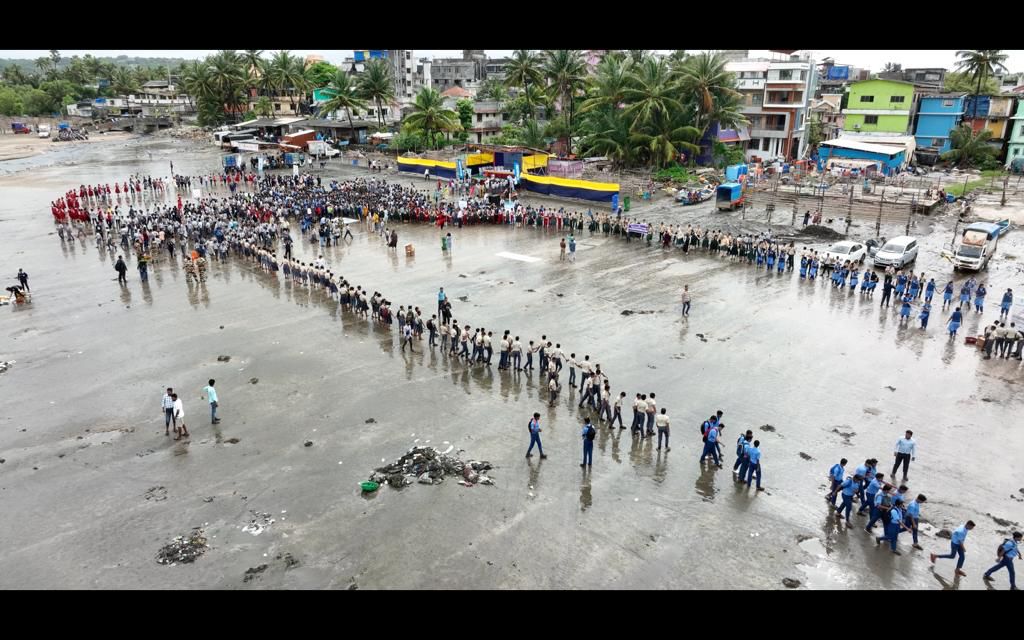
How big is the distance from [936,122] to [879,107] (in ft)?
19.2

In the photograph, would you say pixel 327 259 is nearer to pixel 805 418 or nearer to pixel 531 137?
pixel 805 418

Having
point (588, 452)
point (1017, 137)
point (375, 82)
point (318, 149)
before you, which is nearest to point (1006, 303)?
point (588, 452)

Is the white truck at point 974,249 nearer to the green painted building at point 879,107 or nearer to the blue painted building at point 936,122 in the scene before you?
the blue painted building at point 936,122

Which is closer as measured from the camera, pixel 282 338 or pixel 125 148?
pixel 282 338

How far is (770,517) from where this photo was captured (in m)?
11.5

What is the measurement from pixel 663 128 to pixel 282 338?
3753cm

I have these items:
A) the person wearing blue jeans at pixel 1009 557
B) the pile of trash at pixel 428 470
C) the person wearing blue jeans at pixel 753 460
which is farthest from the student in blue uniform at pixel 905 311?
the pile of trash at pixel 428 470

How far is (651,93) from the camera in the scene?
1882 inches

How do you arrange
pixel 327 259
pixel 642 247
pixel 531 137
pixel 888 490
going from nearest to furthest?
pixel 888 490 < pixel 327 259 < pixel 642 247 < pixel 531 137

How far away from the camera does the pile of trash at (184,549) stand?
10.5m

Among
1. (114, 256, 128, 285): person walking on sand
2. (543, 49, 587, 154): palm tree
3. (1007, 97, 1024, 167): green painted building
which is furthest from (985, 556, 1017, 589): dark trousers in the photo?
(1007, 97, 1024, 167): green painted building

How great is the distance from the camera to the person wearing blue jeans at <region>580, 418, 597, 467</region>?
41.7 ft
